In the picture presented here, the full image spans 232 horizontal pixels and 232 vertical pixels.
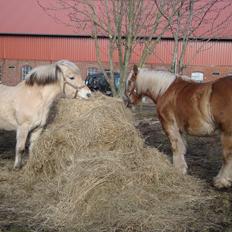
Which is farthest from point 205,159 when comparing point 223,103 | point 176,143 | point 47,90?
point 47,90

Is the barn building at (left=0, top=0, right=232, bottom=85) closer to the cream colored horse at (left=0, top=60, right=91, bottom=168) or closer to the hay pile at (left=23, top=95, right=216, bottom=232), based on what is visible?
the cream colored horse at (left=0, top=60, right=91, bottom=168)

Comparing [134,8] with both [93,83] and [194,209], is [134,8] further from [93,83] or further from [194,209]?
[93,83]

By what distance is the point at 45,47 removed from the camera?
123 feet

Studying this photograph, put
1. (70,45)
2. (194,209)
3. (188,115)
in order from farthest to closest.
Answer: (70,45) → (188,115) → (194,209)

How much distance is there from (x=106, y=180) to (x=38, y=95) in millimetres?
2508

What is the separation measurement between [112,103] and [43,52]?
3164 cm

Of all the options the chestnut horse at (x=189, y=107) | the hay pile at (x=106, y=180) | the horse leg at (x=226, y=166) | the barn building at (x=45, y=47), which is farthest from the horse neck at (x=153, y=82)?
the barn building at (x=45, y=47)

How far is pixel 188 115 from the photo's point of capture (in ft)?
21.0

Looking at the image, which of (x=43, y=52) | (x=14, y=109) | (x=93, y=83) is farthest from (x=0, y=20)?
(x=14, y=109)

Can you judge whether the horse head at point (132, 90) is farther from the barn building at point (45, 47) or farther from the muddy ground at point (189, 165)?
the barn building at point (45, 47)

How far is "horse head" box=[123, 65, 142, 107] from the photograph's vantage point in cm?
739

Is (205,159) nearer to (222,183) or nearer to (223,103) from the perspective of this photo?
(222,183)

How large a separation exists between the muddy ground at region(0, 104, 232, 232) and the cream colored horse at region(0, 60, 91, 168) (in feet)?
2.53

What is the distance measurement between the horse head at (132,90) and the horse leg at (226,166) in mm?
2025
